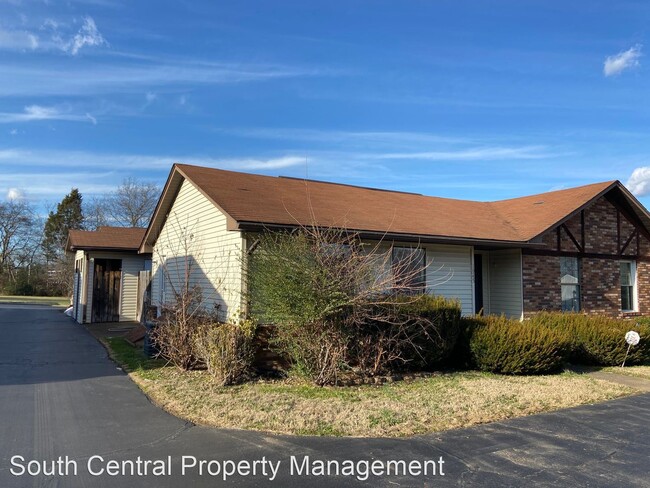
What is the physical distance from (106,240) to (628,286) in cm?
2004

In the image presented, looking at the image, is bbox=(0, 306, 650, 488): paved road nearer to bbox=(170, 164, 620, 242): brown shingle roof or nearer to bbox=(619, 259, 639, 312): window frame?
bbox=(170, 164, 620, 242): brown shingle roof

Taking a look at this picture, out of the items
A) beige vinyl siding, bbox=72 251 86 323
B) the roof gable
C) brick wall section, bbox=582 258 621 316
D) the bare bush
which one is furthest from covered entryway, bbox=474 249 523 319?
beige vinyl siding, bbox=72 251 86 323

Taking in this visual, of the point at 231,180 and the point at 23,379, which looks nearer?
the point at 23,379

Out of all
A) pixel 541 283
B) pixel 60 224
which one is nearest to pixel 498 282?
pixel 541 283

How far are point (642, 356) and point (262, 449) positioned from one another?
34.2ft

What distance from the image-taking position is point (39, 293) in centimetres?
4788

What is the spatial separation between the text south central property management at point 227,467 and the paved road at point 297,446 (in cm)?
4

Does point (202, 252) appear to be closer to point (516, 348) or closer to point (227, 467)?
point (516, 348)

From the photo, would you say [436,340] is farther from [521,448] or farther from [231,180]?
[231,180]

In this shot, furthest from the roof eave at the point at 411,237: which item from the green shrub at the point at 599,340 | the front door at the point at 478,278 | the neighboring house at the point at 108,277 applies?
the neighboring house at the point at 108,277

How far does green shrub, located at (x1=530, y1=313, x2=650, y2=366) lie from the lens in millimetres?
11414

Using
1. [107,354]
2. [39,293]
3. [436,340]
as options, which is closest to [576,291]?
[436,340]

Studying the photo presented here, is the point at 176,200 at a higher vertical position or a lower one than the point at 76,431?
higher

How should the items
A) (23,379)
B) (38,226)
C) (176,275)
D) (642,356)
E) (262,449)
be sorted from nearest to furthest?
(262,449), (23,379), (642,356), (176,275), (38,226)
